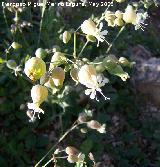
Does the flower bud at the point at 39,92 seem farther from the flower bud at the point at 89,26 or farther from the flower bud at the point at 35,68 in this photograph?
the flower bud at the point at 89,26

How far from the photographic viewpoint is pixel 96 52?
311 centimetres

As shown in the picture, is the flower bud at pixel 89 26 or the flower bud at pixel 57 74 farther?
the flower bud at pixel 89 26

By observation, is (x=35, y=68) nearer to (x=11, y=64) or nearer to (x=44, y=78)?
(x=44, y=78)

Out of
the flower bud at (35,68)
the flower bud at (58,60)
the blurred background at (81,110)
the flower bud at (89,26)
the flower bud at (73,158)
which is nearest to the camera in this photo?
the flower bud at (35,68)

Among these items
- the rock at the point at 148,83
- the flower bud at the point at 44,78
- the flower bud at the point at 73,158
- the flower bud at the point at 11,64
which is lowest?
the rock at the point at 148,83

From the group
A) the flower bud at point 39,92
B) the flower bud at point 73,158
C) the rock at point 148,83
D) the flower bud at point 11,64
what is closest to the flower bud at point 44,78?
the flower bud at point 39,92

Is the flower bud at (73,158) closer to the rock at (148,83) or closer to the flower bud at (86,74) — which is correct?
the flower bud at (86,74)

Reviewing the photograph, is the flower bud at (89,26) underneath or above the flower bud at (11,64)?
above

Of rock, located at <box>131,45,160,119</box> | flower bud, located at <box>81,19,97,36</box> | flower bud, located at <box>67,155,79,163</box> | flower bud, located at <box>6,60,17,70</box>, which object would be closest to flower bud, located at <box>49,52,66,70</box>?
flower bud, located at <box>81,19,97,36</box>

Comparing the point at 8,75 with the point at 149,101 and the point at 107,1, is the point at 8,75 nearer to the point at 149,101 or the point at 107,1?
the point at 149,101

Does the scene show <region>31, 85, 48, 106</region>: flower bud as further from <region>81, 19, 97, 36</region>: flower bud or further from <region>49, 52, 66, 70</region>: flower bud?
<region>81, 19, 97, 36</region>: flower bud

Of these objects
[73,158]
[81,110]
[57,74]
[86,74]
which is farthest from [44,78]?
[81,110]

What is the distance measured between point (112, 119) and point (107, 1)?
55.1 inches

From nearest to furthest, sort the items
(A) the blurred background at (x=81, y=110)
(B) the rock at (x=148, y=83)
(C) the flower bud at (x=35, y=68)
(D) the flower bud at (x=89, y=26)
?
(C) the flower bud at (x=35, y=68) → (D) the flower bud at (x=89, y=26) → (A) the blurred background at (x=81, y=110) → (B) the rock at (x=148, y=83)
